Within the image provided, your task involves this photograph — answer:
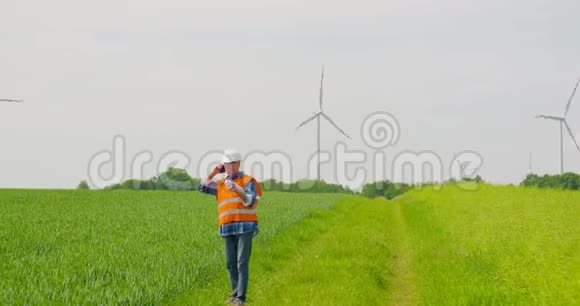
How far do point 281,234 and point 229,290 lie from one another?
8.72 meters

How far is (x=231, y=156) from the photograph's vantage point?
10602 millimetres

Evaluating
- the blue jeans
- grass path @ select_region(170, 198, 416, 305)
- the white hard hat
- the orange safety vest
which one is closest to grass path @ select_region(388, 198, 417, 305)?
grass path @ select_region(170, 198, 416, 305)

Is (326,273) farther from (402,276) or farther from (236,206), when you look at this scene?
(236,206)

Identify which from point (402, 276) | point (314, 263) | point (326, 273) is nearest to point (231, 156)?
point (326, 273)

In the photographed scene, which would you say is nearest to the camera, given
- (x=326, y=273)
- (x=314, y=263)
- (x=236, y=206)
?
(x=236, y=206)

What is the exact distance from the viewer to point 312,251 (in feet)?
56.3

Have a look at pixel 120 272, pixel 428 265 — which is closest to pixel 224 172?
pixel 120 272

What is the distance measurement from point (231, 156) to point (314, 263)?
4617 mm

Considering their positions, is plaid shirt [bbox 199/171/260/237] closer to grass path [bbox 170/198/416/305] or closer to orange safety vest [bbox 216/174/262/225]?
orange safety vest [bbox 216/174/262/225]

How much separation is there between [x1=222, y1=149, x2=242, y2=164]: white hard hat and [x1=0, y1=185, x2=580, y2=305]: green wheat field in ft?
8.03

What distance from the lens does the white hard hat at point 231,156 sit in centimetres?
1060

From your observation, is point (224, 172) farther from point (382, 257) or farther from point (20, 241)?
point (20, 241)

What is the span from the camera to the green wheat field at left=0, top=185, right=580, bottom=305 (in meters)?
10.7

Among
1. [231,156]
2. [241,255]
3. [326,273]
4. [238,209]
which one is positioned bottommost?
[326,273]
